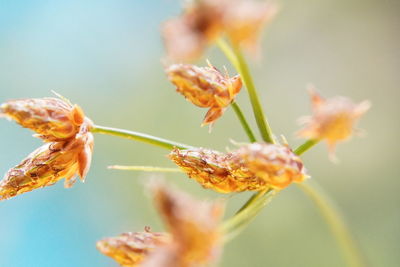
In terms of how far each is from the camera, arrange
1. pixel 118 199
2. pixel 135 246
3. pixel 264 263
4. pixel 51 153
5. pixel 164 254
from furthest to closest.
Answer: pixel 118 199 < pixel 264 263 < pixel 51 153 < pixel 135 246 < pixel 164 254

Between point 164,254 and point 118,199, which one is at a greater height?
point 118,199

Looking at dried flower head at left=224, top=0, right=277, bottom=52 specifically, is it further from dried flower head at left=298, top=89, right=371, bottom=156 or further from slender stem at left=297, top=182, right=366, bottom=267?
slender stem at left=297, top=182, right=366, bottom=267

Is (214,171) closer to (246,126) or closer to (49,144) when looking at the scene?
(246,126)

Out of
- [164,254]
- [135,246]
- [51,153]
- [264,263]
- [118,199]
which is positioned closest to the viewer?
[164,254]

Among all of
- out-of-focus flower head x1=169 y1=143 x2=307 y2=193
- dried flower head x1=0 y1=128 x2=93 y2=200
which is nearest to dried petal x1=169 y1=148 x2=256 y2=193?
out-of-focus flower head x1=169 y1=143 x2=307 y2=193

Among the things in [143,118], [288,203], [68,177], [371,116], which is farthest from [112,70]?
[68,177]

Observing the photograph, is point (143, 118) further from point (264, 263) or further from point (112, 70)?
point (264, 263)

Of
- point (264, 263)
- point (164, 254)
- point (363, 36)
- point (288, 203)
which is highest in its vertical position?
point (363, 36)
